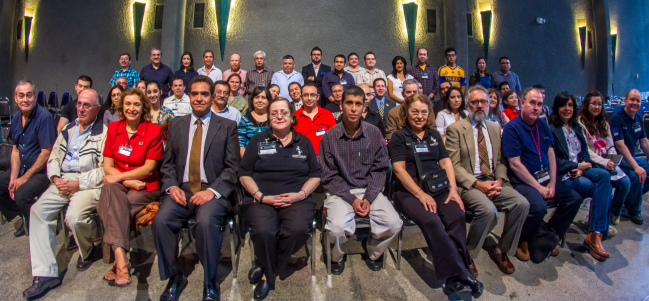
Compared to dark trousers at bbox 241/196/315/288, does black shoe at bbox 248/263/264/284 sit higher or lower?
lower

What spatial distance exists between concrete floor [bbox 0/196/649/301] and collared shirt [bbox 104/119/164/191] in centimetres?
48

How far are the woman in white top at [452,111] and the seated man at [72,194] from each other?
2.97 meters

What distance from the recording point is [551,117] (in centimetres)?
289

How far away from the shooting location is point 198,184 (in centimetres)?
215

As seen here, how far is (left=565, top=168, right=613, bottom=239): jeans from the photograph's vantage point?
2.44 metres

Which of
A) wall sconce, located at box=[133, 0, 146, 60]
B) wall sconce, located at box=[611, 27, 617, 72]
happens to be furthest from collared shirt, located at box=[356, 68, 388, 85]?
wall sconce, located at box=[611, 27, 617, 72]

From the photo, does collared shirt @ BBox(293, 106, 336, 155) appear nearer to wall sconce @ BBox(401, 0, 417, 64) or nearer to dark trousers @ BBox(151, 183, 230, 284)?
dark trousers @ BBox(151, 183, 230, 284)

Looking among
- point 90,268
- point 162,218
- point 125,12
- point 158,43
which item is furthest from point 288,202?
point 125,12

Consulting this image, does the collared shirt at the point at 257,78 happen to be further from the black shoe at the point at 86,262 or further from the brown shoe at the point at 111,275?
the brown shoe at the point at 111,275

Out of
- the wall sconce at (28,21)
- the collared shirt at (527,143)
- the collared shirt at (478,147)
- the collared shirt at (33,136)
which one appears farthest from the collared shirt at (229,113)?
the wall sconce at (28,21)

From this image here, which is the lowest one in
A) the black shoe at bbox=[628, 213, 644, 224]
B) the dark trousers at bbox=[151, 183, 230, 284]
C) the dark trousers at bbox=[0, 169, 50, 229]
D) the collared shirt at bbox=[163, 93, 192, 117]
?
the black shoe at bbox=[628, 213, 644, 224]

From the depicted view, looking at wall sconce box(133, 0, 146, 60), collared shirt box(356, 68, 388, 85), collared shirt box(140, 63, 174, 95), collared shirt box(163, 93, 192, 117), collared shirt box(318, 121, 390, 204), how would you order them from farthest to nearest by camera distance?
wall sconce box(133, 0, 146, 60), collared shirt box(140, 63, 174, 95), collared shirt box(356, 68, 388, 85), collared shirt box(163, 93, 192, 117), collared shirt box(318, 121, 390, 204)

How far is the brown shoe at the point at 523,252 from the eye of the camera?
7.58ft

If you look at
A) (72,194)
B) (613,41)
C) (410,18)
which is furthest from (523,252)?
(613,41)
